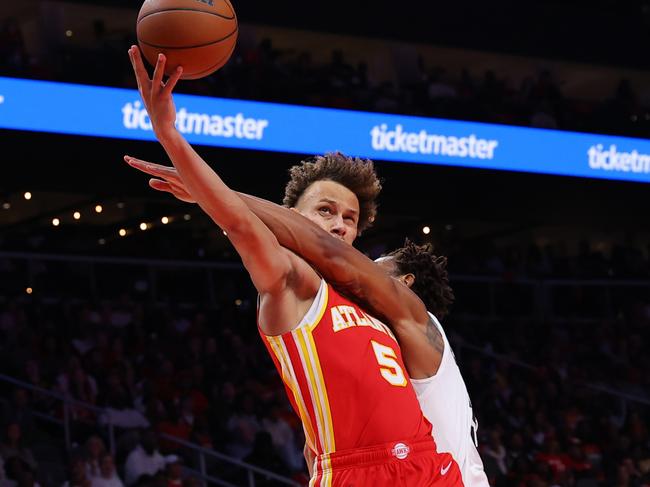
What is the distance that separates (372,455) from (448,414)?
415 mm

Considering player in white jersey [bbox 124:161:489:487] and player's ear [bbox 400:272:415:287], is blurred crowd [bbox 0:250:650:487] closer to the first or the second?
player's ear [bbox 400:272:415:287]

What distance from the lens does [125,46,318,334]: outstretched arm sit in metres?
3.06

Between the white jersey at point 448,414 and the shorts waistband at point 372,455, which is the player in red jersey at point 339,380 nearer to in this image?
the shorts waistband at point 372,455

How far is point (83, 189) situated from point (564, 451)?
620cm

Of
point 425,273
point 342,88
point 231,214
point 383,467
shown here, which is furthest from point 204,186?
point 342,88

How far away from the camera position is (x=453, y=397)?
3770mm

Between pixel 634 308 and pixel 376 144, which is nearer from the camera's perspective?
pixel 376 144

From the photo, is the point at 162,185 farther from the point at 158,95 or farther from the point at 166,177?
the point at 158,95

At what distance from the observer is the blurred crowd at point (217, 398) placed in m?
10.1

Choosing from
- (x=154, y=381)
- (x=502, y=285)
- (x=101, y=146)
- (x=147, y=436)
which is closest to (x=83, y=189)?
(x=101, y=146)

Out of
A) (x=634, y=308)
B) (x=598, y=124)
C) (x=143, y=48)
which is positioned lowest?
(x=143, y=48)

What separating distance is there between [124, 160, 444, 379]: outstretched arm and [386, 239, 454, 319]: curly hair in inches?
15.4

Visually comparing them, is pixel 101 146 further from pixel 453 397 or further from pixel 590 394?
pixel 453 397

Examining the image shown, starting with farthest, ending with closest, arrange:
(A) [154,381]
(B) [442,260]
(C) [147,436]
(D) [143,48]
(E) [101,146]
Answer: (E) [101,146] < (A) [154,381] < (C) [147,436] < (B) [442,260] < (D) [143,48]
